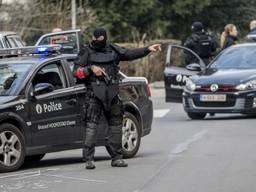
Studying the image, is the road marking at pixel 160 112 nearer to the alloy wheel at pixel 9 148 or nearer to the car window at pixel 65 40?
the car window at pixel 65 40

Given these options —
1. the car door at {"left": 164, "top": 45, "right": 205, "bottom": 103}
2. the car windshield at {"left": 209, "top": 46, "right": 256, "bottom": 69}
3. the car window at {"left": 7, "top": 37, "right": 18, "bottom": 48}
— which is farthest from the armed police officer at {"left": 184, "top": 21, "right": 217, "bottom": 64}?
the car window at {"left": 7, "top": 37, "right": 18, "bottom": 48}

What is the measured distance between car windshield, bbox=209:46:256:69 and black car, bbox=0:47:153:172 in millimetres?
6425

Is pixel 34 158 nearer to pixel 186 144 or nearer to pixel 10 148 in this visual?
pixel 10 148

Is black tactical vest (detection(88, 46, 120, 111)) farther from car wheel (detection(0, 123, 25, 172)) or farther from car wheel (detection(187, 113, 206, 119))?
car wheel (detection(187, 113, 206, 119))

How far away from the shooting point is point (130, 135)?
506 inches

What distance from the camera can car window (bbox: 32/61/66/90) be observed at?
12160mm

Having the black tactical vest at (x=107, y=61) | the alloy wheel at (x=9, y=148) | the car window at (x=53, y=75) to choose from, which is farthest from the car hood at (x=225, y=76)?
the alloy wheel at (x=9, y=148)

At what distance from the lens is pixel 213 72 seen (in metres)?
18.7

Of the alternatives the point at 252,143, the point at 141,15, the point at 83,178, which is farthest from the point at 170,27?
the point at 83,178

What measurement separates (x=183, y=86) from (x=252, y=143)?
18.3 feet

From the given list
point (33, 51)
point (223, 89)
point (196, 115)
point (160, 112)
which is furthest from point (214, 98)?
point (33, 51)

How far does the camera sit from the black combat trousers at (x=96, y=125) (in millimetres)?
11531

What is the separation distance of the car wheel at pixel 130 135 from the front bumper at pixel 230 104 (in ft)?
16.9

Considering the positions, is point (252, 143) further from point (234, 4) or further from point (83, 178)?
point (234, 4)
